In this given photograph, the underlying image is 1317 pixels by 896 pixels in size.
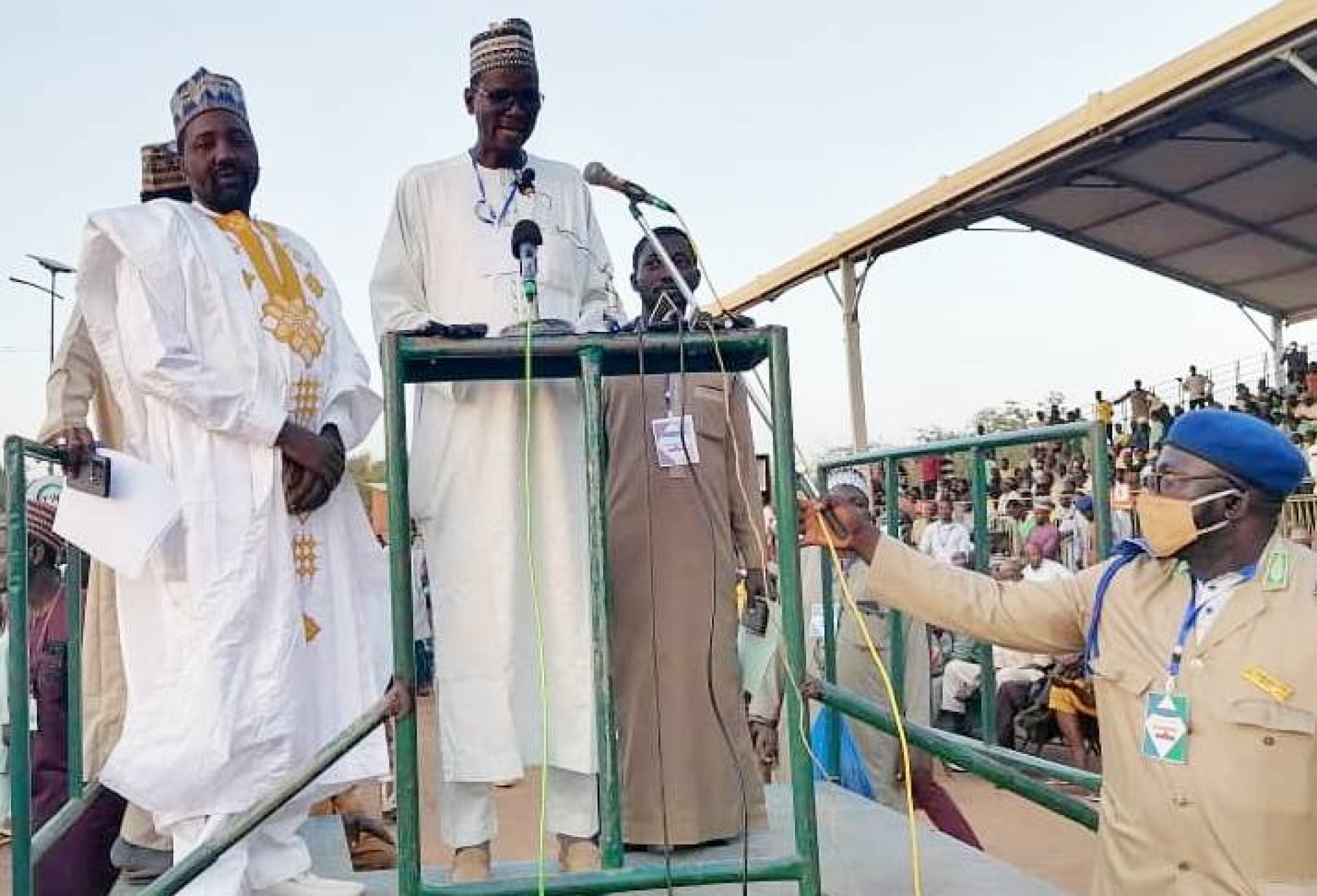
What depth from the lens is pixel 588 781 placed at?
122 inches

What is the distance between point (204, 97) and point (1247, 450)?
248 centimetres

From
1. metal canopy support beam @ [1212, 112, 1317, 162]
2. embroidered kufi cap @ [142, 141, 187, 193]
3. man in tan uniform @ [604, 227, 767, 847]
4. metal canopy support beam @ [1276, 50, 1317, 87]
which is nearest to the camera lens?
man in tan uniform @ [604, 227, 767, 847]

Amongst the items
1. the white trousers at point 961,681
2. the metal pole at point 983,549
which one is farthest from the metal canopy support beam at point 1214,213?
the metal pole at point 983,549

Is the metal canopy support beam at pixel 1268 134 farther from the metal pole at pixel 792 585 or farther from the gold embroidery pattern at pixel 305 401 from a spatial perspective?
the gold embroidery pattern at pixel 305 401

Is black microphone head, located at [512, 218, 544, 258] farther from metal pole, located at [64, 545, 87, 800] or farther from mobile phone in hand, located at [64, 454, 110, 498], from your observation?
metal pole, located at [64, 545, 87, 800]

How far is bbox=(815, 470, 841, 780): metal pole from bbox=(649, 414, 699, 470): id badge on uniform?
1015mm

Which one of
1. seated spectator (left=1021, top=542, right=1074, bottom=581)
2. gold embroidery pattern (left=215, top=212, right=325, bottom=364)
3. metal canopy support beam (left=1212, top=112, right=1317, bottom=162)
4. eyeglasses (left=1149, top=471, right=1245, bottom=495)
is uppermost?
metal canopy support beam (left=1212, top=112, right=1317, bottom=162)

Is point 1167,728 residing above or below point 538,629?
below

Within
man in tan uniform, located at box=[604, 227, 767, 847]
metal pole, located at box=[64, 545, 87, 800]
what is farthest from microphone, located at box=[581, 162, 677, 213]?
metal pole, located at box=[64, 545, 87, 800]

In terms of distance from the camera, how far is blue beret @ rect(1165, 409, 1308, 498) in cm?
262

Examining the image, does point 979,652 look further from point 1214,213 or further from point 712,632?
point 1214,213

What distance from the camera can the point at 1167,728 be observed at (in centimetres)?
256

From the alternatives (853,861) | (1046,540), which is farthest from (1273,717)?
(1046,540)

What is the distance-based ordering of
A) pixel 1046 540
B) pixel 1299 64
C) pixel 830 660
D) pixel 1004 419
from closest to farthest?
1. pixel 830 660
2. pixel 1299 64
3. pixel 1046 540
4. pixel 1004 419
